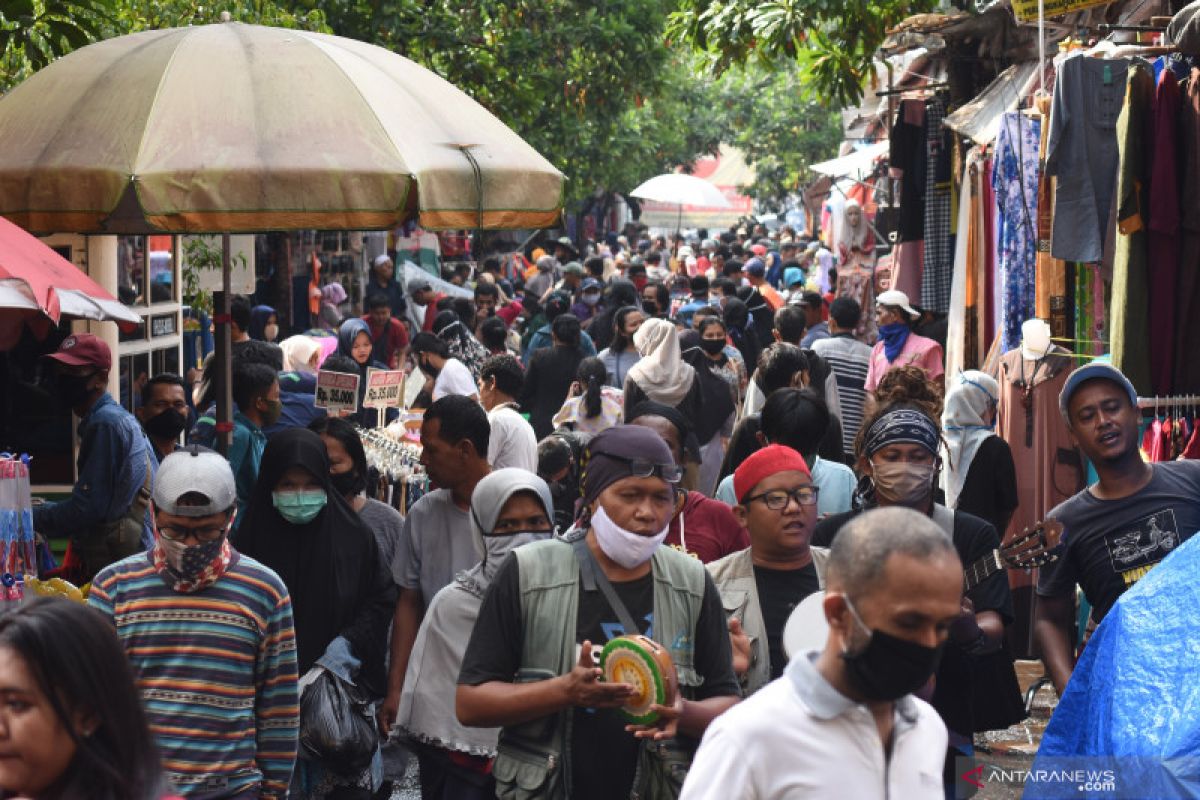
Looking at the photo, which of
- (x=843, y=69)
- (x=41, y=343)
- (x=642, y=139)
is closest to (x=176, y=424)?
(x=41, y=343)

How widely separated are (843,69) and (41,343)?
806cm

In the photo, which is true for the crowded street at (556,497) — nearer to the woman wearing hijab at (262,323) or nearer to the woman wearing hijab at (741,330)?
the woman wearing hijab at (741,330)

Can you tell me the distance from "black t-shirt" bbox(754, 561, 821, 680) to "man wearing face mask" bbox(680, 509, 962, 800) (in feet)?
6.89

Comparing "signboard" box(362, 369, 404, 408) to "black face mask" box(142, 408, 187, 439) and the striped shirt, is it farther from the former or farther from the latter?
the striped shirt

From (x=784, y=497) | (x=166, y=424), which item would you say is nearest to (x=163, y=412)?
(x=166, y=424)

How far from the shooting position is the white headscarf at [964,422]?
8258 millimetres

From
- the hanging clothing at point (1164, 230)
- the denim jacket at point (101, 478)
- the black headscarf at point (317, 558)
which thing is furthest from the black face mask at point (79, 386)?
the hanging clothing at point (1164, 230)

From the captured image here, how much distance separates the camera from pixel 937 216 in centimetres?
1300

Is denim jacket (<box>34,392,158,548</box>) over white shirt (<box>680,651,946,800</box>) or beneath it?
beneath

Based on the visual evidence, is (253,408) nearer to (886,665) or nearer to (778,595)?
(778,595)

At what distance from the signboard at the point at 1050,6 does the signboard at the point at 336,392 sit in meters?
4.00

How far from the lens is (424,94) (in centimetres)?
670

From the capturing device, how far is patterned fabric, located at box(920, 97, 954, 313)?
1298 centimetres

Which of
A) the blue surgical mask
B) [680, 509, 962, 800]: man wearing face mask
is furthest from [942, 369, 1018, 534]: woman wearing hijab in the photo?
[680, 509, 962, 800]: man wearing face mask
